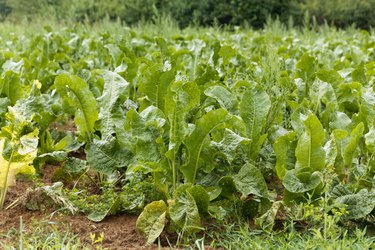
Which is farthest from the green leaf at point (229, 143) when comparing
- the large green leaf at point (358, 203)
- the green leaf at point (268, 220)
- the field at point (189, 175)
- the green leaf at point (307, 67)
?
the green leaf at point (307, 67)

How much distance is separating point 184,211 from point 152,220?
0.17 m

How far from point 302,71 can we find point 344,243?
2.36 meters

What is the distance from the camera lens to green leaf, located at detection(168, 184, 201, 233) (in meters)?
2.66

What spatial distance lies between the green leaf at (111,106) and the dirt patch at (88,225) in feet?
1.74

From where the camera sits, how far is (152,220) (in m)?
2.73

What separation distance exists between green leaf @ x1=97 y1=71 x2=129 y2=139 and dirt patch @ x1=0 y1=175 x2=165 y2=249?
0.53 m

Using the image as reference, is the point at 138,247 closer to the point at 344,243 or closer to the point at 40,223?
the point at 40,223

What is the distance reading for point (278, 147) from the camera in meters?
2.93

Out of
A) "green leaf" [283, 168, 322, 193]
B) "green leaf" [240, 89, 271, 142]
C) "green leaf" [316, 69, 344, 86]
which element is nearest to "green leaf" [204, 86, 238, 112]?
"green leaf" [240, 89, 271, 142]

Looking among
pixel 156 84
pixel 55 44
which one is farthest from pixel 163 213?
pixel 55 44

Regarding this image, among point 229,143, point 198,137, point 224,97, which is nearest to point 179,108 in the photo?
point 198,137

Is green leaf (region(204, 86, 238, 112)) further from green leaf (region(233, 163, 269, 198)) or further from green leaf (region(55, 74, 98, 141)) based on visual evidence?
green leaf (region(55, 74, 98, 141))

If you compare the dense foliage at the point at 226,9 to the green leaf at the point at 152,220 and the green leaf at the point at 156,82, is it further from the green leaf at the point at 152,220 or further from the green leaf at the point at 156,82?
the green leaf at the point at 152,220

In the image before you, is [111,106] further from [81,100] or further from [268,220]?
[268,220]
